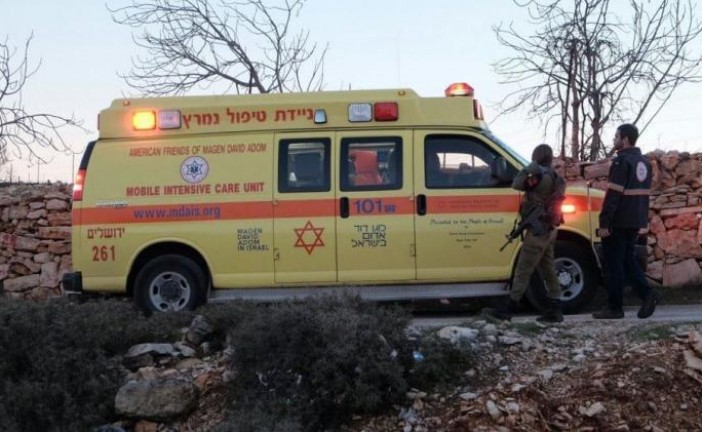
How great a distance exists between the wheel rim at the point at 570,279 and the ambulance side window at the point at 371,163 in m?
1.87

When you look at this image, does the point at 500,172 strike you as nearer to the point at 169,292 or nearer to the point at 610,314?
the point at 610,314

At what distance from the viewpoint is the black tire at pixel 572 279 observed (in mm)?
8328

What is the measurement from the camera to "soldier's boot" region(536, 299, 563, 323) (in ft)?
23.8

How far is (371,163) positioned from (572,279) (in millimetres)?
2390

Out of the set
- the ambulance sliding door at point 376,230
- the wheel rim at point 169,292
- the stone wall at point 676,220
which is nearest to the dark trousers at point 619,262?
the ambulance sliding door at point 376,230

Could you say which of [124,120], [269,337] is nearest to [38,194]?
[124,120]

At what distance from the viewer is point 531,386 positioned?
511 centimetres

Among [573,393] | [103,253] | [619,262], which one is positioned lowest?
[573,393]

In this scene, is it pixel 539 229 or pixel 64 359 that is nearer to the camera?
pixel 64 359

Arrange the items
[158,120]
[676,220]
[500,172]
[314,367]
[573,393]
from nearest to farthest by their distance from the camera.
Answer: [573,393] → [314,367] → [500,172] → [158,120] → [676,220]

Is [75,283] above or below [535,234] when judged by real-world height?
below

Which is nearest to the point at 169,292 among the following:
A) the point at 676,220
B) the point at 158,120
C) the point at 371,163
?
the point at 158,120

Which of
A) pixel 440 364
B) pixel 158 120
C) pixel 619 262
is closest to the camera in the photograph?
pixel 440 364

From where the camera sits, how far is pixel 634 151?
7.48 m
